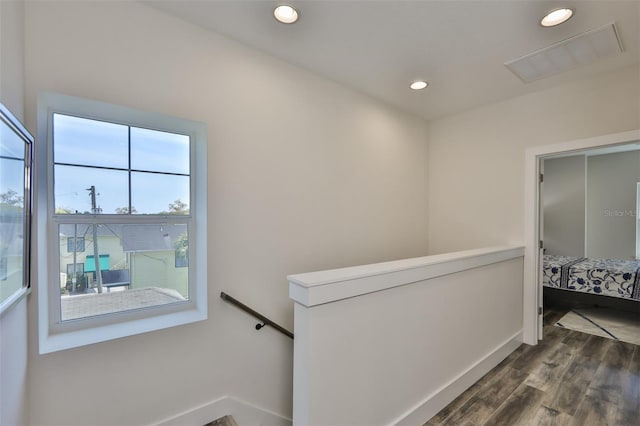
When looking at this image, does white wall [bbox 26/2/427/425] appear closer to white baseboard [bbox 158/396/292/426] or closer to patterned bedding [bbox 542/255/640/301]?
white baseboard [bbox 158/396/292/426]

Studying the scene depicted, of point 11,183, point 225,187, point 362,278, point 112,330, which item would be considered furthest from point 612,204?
point 11,183

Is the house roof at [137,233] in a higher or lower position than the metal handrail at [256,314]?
higher

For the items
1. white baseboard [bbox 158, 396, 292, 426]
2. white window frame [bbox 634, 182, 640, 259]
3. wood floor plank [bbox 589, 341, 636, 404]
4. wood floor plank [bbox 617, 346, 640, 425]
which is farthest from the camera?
white window frame [bbox 634, 182, 640, 259]

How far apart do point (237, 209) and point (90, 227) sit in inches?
34.0

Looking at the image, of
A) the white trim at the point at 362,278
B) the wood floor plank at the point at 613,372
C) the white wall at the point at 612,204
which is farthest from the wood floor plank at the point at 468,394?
the white wall at the point at 612,204

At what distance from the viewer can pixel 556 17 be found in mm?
1811

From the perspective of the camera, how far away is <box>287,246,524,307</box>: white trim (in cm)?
142

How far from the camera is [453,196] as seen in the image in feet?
11.9

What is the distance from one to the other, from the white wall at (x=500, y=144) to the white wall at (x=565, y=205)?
13.2ft

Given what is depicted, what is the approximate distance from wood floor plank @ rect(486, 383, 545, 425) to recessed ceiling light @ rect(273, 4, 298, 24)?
3071 millimetres

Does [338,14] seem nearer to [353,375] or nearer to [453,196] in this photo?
[353,375]

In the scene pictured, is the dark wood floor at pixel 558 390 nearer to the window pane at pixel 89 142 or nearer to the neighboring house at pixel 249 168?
the neighboring house at pixel 249 168

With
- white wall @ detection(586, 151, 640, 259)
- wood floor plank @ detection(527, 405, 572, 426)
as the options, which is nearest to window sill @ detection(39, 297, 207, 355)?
wood floor plank @ detection(527, 405, 572, 426)

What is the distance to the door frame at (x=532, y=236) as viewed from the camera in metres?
2.92
